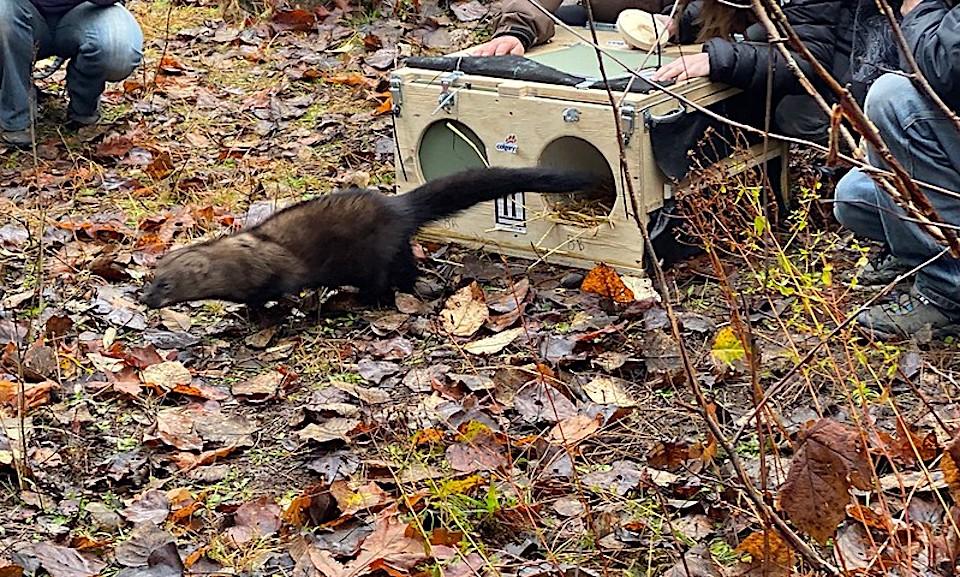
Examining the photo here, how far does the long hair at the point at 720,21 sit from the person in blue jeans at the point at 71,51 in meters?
3.13

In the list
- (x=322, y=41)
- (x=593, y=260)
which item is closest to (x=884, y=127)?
(x=593, y=260)

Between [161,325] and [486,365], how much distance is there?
1267mm

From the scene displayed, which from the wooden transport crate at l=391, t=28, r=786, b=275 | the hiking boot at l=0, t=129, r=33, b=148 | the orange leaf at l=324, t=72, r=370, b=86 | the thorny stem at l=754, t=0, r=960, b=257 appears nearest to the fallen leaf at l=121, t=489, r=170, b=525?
the wooden transport crate at l=391, t=28, r=786, b=275

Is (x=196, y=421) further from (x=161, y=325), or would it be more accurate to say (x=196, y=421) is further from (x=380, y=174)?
(x=380, y=174)

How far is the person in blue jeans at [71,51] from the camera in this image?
661 cm

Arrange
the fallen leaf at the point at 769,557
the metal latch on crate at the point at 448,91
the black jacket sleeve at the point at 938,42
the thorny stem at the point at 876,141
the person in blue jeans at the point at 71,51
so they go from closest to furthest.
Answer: the thorny stem at the point at 876,141 < the fallen leaf at the point at 769,557 < the black jacket sleeve at the point at 938,42 < the metal latch on crate at the point at 448,91 < the person in blue jeans at the point at 71,51

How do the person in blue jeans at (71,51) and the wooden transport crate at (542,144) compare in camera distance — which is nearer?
the wooden transport crate at (542,144)

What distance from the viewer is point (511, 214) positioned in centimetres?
509

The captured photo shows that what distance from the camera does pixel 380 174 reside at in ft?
20.0

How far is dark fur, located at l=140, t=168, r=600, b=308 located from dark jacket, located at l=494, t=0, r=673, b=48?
0.95m

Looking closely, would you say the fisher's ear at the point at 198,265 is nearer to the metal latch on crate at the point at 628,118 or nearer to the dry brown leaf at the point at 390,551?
the metal latch on crate at the point at 628,118

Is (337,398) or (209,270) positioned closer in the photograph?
(337,398)

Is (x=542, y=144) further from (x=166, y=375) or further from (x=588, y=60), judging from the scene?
(x=166, y=375)

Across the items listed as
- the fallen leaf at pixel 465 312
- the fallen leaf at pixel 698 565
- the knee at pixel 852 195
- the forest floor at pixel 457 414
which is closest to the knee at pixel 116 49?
the forest floor at pixel 457 414
